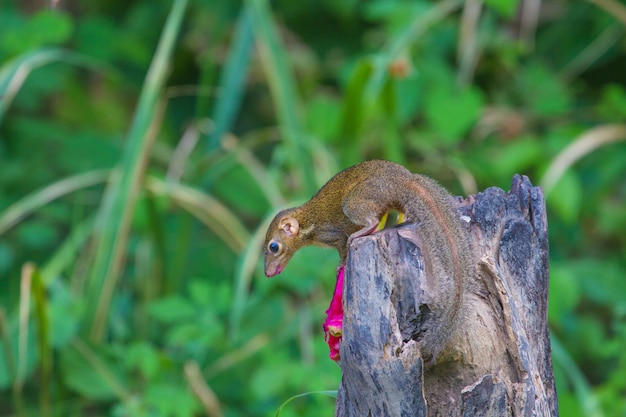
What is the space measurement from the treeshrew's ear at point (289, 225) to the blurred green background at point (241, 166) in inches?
21.8

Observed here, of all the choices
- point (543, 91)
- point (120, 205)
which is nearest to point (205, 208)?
point (120, 205)

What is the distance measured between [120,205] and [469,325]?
1.74m

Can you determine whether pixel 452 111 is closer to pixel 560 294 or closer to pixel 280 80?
pixel 280 80

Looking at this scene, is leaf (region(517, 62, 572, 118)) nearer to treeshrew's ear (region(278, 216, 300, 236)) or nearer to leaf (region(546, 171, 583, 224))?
leaf (region(546, 171, 583, 224))

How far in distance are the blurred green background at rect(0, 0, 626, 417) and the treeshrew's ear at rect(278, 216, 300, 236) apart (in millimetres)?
555

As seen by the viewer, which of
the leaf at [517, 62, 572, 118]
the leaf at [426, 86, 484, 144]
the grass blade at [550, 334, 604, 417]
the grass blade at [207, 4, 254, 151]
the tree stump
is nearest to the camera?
the tree stump

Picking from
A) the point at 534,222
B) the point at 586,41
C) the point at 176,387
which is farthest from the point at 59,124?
the point at 534,222

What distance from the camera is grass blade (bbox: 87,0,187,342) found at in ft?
10.6

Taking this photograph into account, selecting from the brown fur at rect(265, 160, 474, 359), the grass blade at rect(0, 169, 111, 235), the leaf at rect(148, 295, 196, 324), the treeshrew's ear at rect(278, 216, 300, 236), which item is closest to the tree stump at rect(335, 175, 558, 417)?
the brown fur at rect(265, 160, 474, 359)

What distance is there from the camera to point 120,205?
322 cm

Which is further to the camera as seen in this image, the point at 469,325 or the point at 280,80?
the point at 280,80

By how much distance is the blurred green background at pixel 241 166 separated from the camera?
322 cm

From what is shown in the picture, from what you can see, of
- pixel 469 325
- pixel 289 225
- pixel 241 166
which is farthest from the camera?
pixel 241 166

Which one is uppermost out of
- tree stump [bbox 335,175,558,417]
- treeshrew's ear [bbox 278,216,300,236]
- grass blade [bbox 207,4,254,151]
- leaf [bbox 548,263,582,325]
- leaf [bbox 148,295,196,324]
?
grass blade [bbox 207,4,254,151]
